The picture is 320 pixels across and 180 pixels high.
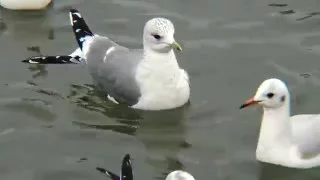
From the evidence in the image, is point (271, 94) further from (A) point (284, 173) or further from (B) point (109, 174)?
(B) point (109, 174)

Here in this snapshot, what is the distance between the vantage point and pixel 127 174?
6.54 metres

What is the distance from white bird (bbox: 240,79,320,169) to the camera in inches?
281

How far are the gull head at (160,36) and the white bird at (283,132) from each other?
3.55 ft

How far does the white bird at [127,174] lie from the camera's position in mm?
6043

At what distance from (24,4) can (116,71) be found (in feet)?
7.19

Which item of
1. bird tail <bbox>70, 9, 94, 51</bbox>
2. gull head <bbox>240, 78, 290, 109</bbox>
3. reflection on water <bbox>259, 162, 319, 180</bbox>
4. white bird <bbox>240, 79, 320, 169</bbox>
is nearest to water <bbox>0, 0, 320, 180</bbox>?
reflection on water <bbox>259, 162, 319, 180</bbox>

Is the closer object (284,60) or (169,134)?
(169,134)

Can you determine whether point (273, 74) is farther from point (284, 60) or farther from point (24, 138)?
point (24, 138)

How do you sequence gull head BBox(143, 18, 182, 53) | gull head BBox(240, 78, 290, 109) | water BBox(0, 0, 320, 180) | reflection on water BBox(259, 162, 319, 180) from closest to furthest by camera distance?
gull head BBox(240, 78, 290, 109), reflection on water BBox(259, 162, 319, 180), water BBox(0, 0, 320, 180), gull head BBox(143, 18, 182, 53)

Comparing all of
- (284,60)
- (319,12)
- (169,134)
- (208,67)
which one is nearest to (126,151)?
(169,134)

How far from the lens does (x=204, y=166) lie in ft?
24.1

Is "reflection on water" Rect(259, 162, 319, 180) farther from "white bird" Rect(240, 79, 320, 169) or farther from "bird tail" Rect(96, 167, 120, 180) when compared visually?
"bird tail" Rect(96, 167, 120, 180)

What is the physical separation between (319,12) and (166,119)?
270cm

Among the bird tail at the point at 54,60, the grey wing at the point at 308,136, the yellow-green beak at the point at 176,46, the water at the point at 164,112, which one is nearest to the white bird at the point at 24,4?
the water at the point at 164,112
